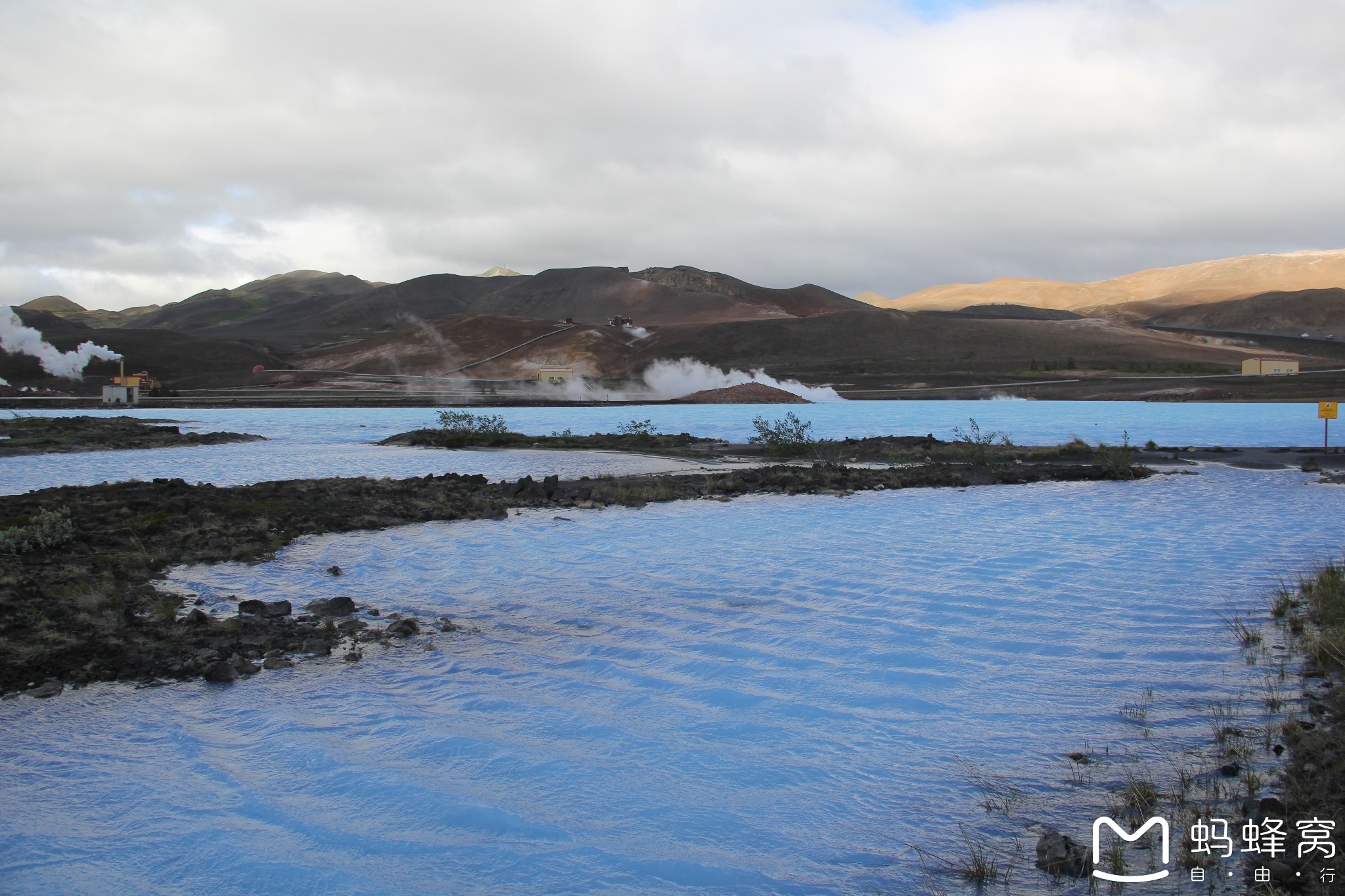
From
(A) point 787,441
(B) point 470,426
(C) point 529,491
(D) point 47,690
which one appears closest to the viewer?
(D) point 47,690

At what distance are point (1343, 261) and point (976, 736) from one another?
23900cm

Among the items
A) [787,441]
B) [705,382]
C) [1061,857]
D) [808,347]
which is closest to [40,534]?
[1061,857]

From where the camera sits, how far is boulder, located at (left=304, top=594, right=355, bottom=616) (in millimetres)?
10117

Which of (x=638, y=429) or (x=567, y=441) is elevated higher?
(x=638, y=429)

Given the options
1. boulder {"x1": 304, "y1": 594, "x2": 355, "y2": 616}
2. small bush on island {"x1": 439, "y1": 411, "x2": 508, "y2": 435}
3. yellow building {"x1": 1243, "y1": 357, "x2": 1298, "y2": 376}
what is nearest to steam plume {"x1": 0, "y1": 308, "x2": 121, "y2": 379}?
small bush on island {"x1": 439, "y1": 411, "x2": 508, "y2": 435}

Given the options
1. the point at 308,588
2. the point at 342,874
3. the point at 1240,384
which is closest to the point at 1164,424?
the point at 1240,384

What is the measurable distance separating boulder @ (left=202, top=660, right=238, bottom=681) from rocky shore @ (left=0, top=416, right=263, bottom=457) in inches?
1136

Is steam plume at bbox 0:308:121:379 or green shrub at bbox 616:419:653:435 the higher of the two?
steam plume at bbox 0:308:121:379

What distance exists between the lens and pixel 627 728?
724 centimetres

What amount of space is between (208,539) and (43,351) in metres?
108

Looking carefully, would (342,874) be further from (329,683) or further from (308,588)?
(308,588)

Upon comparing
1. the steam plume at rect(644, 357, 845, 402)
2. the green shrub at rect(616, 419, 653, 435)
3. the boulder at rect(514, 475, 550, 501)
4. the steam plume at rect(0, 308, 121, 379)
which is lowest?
the boulder at rect(514, 475, 550, 501)

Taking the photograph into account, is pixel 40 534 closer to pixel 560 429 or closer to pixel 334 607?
pixel 334 607

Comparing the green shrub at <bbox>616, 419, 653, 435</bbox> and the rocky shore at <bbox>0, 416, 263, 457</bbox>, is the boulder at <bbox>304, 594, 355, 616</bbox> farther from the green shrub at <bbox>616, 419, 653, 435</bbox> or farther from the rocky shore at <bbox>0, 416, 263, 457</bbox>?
the rocky shore at <bbox>0, 416, 263, 457</bbox>
